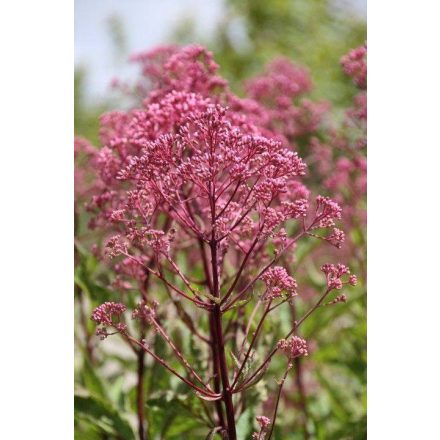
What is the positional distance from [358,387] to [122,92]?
3.07 feet

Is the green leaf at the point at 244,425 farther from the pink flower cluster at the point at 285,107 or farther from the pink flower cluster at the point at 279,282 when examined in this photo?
the pink flower cluster at the point at 285,107

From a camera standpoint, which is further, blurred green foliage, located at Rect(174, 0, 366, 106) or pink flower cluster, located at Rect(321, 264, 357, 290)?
blurred green foliage, located at Rect(174, 0, 366, 106)

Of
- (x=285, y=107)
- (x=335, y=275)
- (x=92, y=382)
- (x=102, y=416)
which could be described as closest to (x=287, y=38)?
(x=285, y=107)

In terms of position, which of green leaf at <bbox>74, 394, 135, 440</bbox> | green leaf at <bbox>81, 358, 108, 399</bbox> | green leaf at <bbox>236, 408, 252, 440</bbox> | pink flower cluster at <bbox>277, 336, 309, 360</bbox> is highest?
green leaf at <bbox>81, 358, 108, 399</bbox>

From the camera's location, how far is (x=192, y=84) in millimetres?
1022

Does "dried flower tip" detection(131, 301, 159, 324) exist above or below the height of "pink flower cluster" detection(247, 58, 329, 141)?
below

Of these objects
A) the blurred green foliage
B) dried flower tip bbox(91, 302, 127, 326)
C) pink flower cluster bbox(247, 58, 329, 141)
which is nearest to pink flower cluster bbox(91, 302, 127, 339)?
dried flower tip bbox(91, 302, 127, 326)

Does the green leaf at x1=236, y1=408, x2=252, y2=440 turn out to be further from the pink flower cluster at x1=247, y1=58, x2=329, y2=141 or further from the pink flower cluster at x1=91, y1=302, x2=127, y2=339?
the pink flower cluster at x1=247, y1=58, x2=329, y2=141

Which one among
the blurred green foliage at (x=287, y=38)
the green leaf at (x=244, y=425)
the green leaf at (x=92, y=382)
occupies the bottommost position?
the green leaf at (x=244, y=425)

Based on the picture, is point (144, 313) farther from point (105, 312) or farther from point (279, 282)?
point (279, 282)

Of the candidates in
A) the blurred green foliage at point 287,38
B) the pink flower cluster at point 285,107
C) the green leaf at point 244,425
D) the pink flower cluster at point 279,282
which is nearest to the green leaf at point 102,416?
the green leaf at point 244,425

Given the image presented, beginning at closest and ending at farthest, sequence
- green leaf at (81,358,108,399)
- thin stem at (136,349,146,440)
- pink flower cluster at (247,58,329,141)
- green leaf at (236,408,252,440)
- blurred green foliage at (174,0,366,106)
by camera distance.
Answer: green leaf at (236,408,252,440) → thin stem at (136,349,146,440) → green leaf at (81,358,108,399) → pink flower cluster at (247,58,329,141) → blurred green foliage at (174,0,366,106)
